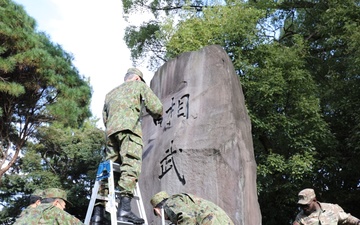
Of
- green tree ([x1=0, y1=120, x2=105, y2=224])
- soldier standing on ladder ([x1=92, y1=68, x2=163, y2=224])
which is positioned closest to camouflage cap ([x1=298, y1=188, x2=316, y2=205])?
soldier standing on ladder ([x1=92, y1=68, x2=163, y2=224])

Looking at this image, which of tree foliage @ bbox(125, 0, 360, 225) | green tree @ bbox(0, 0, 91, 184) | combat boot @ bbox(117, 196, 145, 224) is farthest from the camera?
green tree @ bbox(0, 0, 91, 184)

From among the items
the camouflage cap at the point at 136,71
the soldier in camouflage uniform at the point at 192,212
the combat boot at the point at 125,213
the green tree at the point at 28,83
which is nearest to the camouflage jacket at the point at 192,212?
the soldier in camouflage uniform at the point at 192,212

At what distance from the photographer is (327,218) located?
5871 mm

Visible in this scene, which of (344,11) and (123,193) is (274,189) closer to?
(344,11)

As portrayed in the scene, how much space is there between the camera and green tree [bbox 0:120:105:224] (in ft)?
53.4

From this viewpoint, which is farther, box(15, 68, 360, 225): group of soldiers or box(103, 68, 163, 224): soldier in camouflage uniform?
box(103, 68, 163, 224): soldier in camouflage uniform

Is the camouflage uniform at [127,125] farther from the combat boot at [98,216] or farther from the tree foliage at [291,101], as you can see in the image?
the tree foliage at [291,101]

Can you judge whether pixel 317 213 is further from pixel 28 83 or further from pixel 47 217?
pixel 28 83

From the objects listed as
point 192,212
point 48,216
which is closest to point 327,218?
point 192,212

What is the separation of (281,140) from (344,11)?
3690mm

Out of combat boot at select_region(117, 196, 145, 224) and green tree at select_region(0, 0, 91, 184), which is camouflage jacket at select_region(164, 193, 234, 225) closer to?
combat boot at select_region(117, 196, 145, 224)

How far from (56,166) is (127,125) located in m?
14.0

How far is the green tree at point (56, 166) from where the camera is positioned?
16281 millimetres

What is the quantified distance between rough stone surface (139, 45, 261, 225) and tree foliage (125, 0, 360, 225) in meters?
4.52
